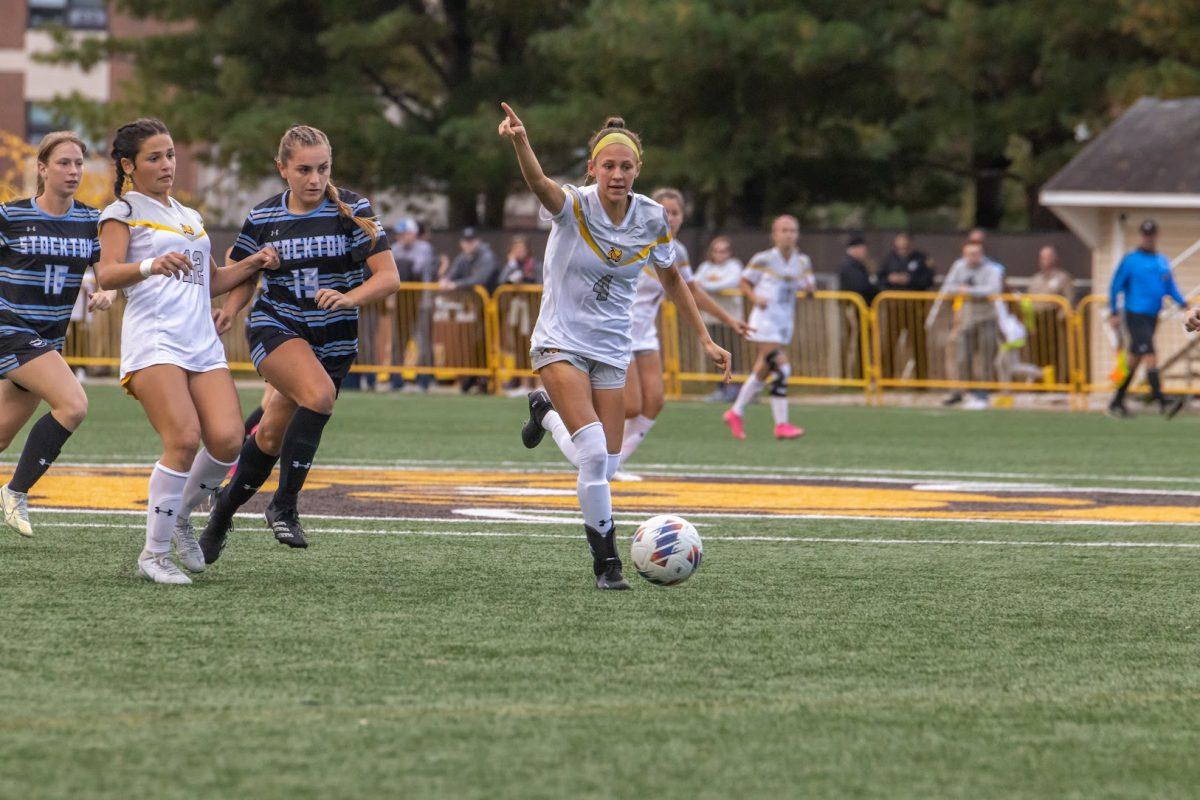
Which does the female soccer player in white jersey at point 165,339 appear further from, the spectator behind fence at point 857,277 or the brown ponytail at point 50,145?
the spectator behind fence at point 857,277

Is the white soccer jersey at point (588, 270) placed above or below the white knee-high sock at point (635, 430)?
above

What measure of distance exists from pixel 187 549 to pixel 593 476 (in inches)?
65.4

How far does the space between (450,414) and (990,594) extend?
13598 millimetres

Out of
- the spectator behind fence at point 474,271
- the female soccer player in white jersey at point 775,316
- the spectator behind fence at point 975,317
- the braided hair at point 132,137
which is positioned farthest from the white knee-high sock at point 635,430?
the spectator behind fence at point 474,271

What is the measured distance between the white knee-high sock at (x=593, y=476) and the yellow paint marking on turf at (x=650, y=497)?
3093mm

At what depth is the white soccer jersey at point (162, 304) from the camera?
8227mm

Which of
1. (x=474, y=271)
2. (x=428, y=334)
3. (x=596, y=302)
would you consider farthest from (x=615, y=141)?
(x=428, y=334)

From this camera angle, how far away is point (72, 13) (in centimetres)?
5634

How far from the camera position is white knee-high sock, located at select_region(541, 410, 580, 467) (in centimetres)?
880

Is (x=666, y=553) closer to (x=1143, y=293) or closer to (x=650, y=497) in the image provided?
(x=650, y=497)

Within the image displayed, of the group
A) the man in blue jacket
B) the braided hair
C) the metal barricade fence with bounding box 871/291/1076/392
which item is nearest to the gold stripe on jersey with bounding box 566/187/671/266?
the braided hair

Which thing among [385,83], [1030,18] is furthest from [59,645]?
[385,83]

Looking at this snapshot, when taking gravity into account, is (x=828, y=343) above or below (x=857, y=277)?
below

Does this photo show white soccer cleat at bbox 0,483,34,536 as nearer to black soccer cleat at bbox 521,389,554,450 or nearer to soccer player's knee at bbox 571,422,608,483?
black soccer cleat at bbox 521,389,554,450
